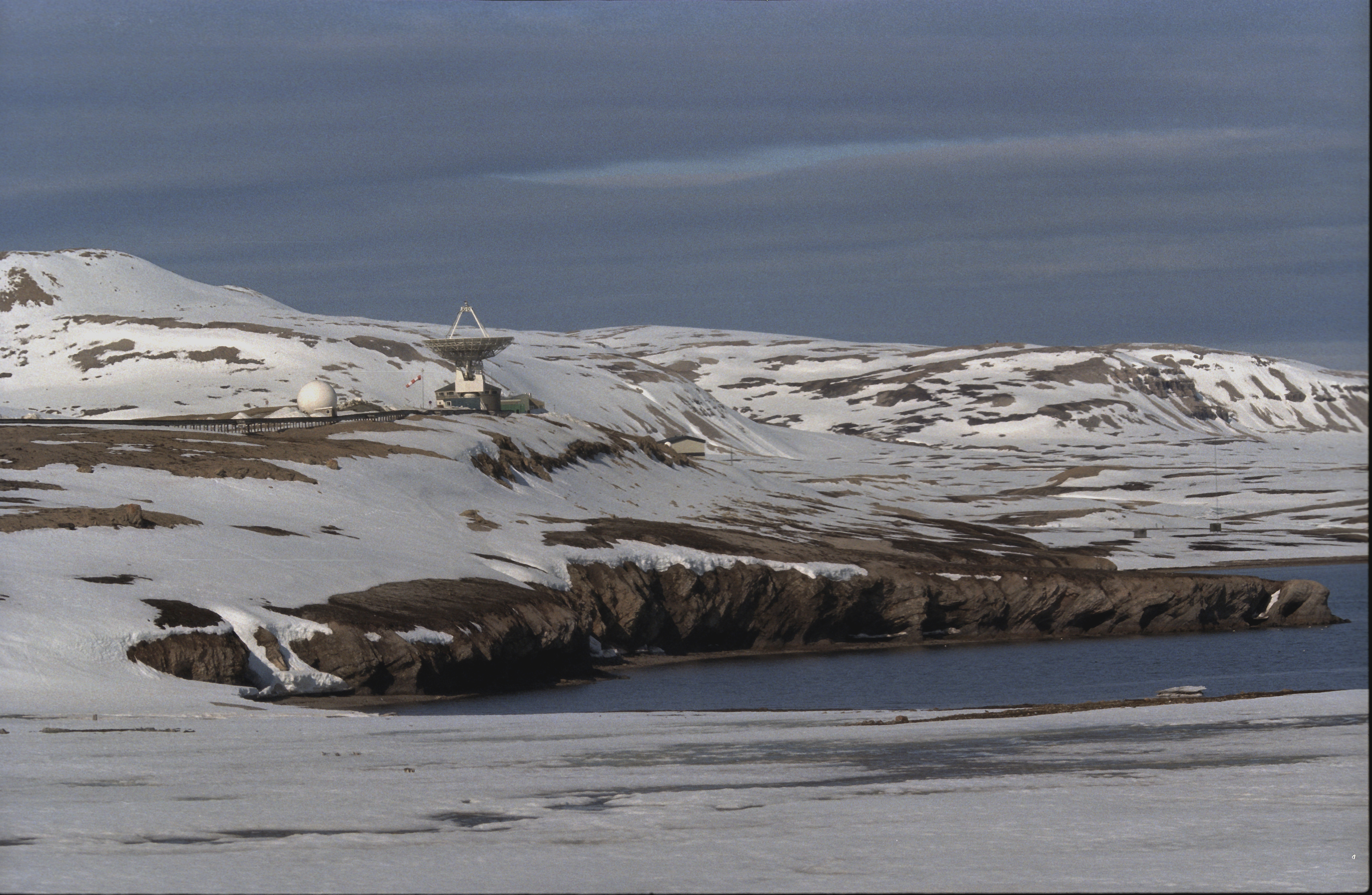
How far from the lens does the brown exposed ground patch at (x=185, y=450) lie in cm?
6969

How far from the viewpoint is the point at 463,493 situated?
83688 mm

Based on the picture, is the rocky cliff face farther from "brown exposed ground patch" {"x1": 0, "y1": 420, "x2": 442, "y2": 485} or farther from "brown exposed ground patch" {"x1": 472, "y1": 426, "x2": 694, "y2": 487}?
"brown exposed ground patch" {"x1": 472, "y1": 426, "x2": 694, "y2": 487}

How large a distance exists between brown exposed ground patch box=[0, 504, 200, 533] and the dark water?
14.8 m

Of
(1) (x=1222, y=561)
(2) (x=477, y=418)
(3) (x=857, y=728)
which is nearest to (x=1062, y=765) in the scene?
(3) (x=857, y=728)

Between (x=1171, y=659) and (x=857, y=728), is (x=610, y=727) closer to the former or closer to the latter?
(x=857, y=728)

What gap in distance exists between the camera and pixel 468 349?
143 meters

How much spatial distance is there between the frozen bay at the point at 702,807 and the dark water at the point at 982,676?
1800 cm

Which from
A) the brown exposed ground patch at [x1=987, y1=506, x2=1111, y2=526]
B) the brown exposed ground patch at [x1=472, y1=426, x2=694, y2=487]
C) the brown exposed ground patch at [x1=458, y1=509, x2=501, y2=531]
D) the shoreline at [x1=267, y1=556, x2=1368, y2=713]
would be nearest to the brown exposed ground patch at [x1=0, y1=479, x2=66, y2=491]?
the brown exposed ground patch at [x1=458, y1=509, x2=501, y2=531]

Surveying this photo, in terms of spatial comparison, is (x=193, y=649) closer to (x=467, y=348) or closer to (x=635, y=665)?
(x=635, y=665)

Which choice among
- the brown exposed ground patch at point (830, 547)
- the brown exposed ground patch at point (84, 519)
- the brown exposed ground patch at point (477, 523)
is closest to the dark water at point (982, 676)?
the brown exposed ground patch at point (830, 547)

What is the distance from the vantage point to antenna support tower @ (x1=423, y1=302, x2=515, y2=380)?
142 metres

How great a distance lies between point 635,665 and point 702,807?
50.8 metres

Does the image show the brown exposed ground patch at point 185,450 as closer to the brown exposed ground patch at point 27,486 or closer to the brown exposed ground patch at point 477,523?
the brown exposed ground patch at point 27,486

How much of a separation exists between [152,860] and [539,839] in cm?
447
